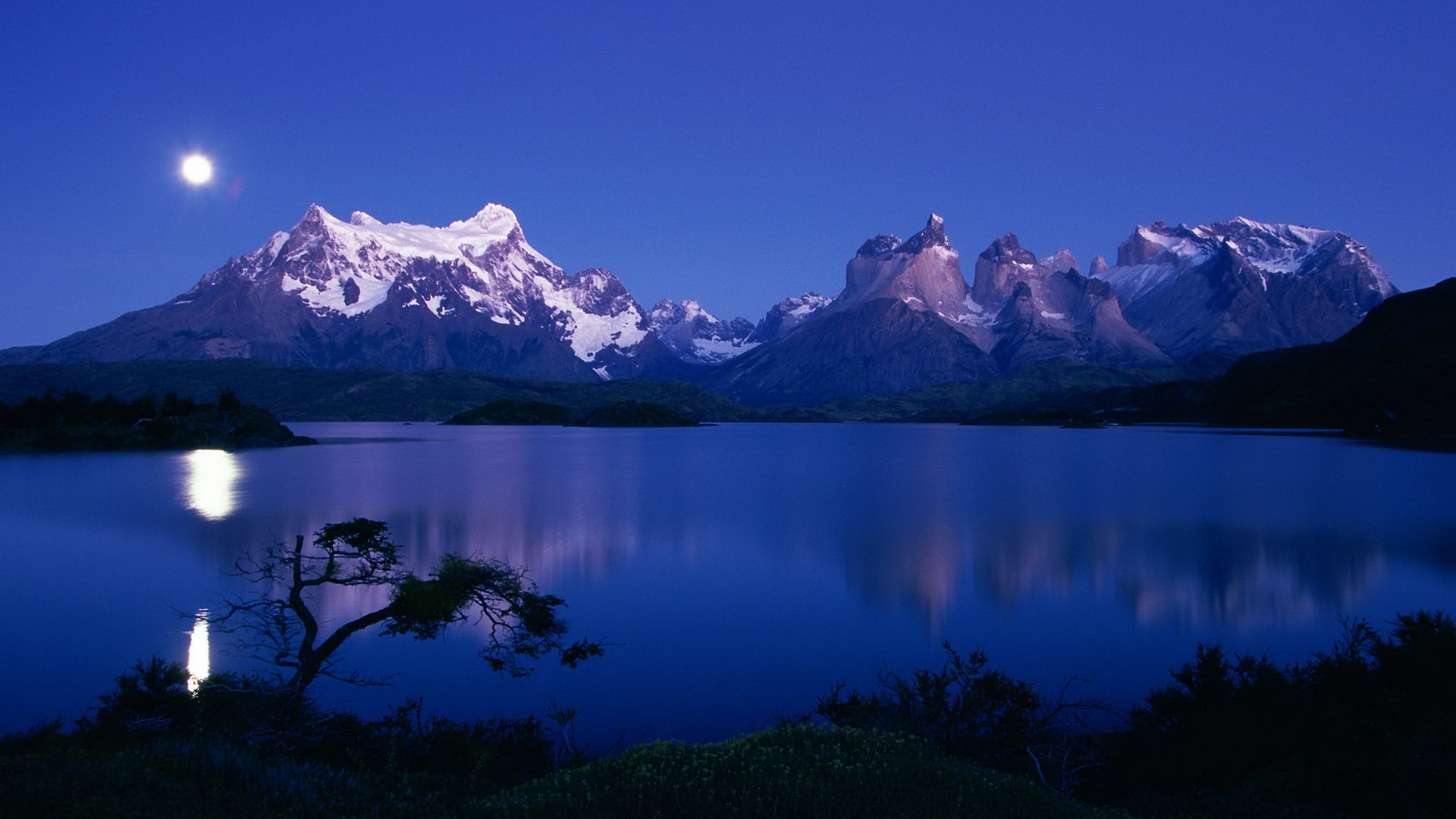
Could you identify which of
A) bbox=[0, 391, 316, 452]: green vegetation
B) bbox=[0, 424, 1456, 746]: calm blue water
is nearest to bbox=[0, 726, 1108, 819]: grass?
bbox=[0, 424, 1456, 746]: calm blue water

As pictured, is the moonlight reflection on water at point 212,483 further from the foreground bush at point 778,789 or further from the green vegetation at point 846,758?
the foreground bush at point 778,789

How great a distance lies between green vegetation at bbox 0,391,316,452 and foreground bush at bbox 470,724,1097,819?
154117mm

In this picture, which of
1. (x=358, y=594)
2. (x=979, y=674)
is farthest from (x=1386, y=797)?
(x=358, y=594)

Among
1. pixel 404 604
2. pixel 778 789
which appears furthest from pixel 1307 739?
pixel 404 604

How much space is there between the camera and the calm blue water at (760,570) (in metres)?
22.1

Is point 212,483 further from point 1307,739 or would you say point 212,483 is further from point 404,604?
point 1307,739

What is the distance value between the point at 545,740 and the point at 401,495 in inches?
2187

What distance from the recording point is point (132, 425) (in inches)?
5413

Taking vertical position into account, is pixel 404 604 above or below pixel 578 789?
above

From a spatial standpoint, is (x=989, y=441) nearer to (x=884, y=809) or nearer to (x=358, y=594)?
(x=358, y=594)

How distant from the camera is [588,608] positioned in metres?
30.0

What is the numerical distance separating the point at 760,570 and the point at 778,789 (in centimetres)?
2773

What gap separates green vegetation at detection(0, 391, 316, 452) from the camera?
128 meters

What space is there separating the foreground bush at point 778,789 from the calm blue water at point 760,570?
707 centimetres
